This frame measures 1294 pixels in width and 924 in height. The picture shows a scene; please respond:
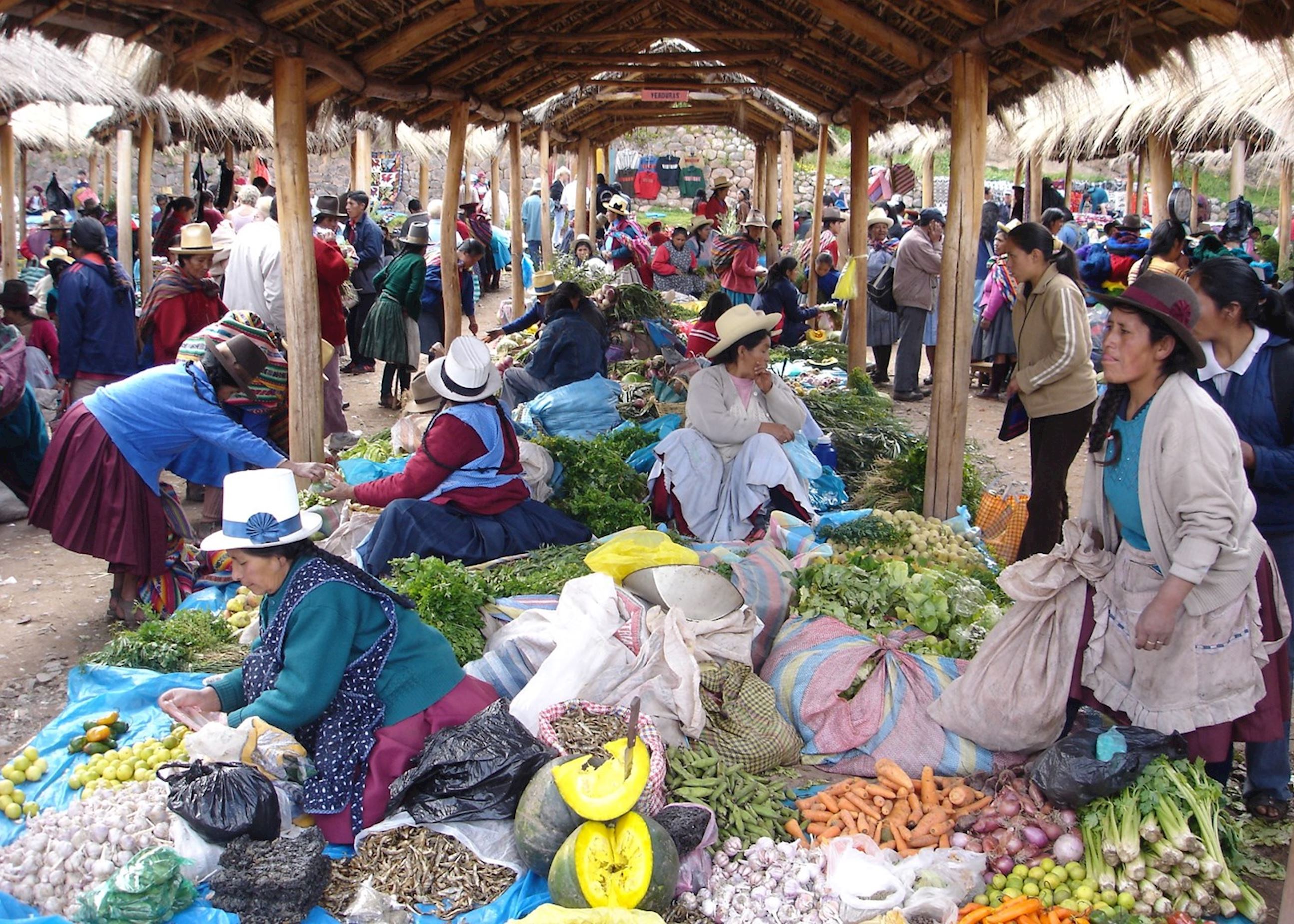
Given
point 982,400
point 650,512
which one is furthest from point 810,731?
point 982,400

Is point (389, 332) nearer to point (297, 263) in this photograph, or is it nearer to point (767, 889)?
point (297, 263)

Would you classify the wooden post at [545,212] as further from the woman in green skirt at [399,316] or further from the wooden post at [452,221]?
the wooden post at [452,221]

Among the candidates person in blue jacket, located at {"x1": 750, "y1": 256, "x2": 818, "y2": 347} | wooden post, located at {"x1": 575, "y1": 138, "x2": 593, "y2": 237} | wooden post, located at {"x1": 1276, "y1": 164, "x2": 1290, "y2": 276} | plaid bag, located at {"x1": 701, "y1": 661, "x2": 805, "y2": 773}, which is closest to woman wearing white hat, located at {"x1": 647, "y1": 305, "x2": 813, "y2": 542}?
plaid bag, located at {"x1": 701, "y1": 661, "x2": 805, "y2": 773}

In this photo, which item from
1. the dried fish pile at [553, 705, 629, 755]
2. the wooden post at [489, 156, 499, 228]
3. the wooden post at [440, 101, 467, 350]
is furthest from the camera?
the wooden post at [489, 156, 499, 228]

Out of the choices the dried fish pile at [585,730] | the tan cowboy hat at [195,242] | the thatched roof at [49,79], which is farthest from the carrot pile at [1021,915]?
the thatched roof at [49,79]

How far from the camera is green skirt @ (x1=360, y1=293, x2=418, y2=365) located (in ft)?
34.0

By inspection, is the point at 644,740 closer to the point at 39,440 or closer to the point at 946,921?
the point at 946,921

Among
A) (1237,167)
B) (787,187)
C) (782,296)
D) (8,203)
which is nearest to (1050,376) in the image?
(782,296)

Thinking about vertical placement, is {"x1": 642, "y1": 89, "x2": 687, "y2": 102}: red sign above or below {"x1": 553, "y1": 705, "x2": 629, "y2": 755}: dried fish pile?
above

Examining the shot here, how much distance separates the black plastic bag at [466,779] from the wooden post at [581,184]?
15494mm

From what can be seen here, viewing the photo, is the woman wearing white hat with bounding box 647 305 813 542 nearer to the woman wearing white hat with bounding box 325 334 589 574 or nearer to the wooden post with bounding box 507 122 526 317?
the woman wearing white hat with bounding box 325 334 589 574

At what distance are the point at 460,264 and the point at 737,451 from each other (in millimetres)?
5959

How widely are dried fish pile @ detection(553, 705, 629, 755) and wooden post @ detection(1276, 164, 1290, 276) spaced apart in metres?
15.6

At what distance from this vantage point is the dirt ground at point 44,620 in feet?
16.0
